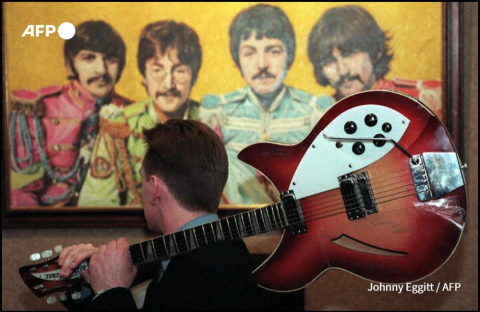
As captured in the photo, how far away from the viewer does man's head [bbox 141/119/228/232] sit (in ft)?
5.21

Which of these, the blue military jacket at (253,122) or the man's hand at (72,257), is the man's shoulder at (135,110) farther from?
the man's hand at (72,257)

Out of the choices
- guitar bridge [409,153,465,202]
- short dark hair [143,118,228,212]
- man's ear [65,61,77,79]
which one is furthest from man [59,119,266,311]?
man's ear [65,61,77,79]

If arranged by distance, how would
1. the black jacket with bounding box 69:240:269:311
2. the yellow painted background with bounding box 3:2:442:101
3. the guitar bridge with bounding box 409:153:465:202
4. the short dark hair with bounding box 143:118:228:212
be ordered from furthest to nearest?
the yellow painted background with bounding box 3:2:442:101 < the short dark hair with bounding box 143:118:228:212 < the guitar bridge with bounding box 409:153:465:202 < the black jacket with bounding box 69:240:269:311

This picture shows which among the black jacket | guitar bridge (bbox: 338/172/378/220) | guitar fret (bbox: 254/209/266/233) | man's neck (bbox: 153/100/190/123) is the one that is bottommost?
the black jacket

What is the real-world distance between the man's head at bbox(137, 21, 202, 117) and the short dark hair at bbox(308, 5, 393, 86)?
1.71ft

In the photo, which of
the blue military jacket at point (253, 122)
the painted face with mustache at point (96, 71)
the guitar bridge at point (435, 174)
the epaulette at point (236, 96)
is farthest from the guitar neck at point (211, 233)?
the painted face with mustache at point (96, 71)

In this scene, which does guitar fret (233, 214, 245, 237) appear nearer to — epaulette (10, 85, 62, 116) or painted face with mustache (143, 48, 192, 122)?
painted face with mustache (143, 48, 192, 122)

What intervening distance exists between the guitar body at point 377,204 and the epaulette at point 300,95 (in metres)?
0.78

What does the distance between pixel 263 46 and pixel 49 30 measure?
995mm

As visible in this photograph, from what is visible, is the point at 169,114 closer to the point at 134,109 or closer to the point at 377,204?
the point at 134,109

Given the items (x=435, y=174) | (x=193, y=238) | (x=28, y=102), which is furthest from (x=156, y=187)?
(x=28, y=102)

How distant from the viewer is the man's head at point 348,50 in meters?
2.39

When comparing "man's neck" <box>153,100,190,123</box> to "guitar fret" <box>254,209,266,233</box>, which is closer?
"guitar fret" <box>254,209,266,233</box>

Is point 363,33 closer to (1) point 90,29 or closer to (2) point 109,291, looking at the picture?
(1) point 90,29
